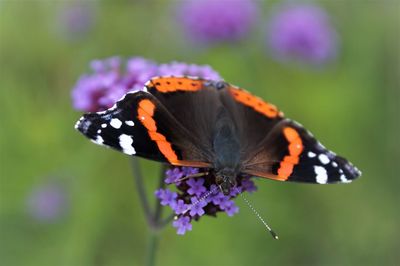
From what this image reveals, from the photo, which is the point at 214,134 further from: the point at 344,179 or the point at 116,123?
the point at 344,179

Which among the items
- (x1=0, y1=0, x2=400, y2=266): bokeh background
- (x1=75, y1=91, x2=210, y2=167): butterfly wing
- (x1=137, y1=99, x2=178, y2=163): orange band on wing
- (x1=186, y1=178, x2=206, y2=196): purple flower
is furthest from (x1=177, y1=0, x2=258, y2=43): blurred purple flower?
(x1=186, y1=178, x2=206, y2=196): purple flower

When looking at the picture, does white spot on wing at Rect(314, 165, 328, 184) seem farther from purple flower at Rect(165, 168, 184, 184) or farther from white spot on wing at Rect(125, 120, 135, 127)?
white spot on wing at Rect(125, 120, 135, 127)

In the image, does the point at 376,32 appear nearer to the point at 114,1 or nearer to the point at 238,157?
the point at 114,1

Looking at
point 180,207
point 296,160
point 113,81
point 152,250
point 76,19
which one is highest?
point 76,19

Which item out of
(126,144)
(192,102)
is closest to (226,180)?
(126,144)

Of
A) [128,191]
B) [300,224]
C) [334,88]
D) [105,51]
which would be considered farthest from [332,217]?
[105,51]

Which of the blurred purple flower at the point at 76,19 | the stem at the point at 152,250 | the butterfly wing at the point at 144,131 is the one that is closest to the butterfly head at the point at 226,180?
the butterfly wing at the point at 144,131

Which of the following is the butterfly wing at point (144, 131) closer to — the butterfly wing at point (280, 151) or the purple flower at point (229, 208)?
the purple flower at point (229, 208)

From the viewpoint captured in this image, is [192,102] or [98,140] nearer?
[98,140]
